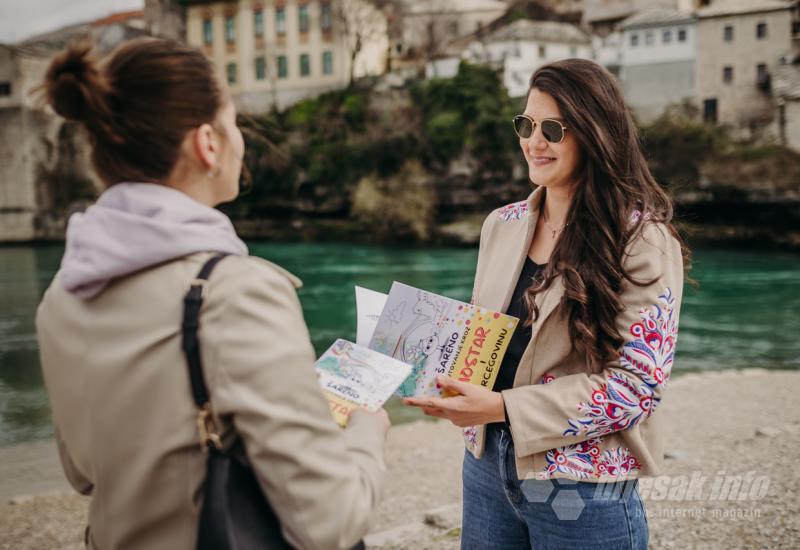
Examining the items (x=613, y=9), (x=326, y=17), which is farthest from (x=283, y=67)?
(x=613, y=9)

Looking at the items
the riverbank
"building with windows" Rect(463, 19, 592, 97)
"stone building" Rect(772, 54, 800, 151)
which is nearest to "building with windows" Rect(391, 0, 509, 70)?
"building with windows" Rect(463, 19, 592, 97)

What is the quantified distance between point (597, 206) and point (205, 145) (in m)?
1.13

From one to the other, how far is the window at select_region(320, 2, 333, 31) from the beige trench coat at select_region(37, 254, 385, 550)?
45521mm

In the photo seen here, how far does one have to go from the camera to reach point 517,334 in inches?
81.4

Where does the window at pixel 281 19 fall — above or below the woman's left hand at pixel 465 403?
above

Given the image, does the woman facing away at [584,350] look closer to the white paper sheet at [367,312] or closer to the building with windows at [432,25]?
the white paper sheet at [367,312]

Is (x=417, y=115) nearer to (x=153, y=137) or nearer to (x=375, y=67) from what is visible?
(x=375, y=67)

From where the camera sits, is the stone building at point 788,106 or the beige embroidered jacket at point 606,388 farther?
the stone building at point 788,106

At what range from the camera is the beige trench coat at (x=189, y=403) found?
3.77 ft

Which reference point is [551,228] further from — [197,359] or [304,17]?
[304,17]

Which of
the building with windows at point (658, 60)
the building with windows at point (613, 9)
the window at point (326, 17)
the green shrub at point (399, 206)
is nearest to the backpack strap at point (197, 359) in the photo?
the green shrub at point (399, 206)

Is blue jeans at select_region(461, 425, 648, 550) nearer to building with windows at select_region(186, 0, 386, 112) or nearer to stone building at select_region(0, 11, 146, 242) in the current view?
building with windows at select_region(186, 0, 386, 112)

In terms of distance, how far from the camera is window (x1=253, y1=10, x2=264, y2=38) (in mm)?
45438

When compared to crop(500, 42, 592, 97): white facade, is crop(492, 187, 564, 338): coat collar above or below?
below
